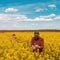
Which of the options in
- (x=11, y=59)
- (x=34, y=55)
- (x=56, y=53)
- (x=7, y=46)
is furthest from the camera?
(x=7, y=46)

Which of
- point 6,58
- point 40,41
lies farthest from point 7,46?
point 6,58

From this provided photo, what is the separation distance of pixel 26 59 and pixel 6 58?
2.25 feet

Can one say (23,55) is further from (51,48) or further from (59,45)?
(59,45)

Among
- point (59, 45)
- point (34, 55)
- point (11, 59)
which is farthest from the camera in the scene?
point (59, 45)

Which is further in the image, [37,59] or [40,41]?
[40,41]

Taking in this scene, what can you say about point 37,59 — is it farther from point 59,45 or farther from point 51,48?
point 59,45

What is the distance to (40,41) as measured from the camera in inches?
483

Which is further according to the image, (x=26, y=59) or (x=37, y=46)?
(x=37, y=46)

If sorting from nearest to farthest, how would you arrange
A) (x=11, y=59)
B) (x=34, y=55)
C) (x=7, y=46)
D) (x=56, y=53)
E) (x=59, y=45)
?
(x=11, y=59) < (x=34, y=55) < (x=56, y=53) < (x=7, y=46) < (x=59, y=45)

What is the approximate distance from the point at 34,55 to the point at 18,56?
579mm

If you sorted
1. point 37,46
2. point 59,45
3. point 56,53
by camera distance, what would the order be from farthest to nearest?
point 59,45 < point 56,53 < point 37,46

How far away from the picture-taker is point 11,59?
10484 mm

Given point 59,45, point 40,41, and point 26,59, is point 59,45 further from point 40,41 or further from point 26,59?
point 26,59

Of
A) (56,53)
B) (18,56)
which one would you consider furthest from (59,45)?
(18,56)
